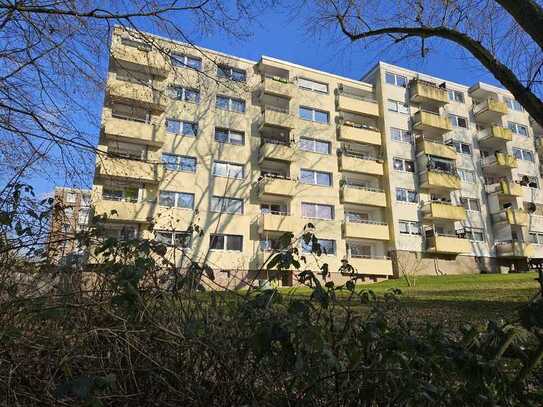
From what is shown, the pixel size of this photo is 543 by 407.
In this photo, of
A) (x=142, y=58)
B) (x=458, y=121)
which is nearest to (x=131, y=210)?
(x=142, y=58)

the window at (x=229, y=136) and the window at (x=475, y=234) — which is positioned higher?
the window at (x=229, y=136)

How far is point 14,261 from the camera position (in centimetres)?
272

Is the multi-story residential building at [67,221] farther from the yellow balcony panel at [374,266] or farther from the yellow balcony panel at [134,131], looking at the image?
the yellow balcony panel at [374,266]

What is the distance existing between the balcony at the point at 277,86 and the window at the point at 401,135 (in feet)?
27.5

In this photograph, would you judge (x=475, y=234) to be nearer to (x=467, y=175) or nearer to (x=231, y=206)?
(x=467, y=175)

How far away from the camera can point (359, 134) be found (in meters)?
28.2

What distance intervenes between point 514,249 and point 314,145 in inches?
655

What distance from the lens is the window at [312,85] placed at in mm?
28953

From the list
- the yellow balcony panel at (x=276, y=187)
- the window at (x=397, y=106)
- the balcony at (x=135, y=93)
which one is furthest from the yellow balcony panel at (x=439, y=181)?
the balcony at (x=135, y=93)

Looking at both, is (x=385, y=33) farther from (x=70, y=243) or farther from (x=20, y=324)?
(x=20, y=324)

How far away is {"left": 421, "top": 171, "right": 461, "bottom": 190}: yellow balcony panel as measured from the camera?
28.0 m

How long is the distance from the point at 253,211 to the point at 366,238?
7895 mm

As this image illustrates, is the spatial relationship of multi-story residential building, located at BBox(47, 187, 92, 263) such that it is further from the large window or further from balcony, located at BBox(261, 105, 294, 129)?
balcony, located at BBox(261, 105, 294, 129)

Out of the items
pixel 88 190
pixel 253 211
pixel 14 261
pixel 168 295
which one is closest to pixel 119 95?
pixel 88 190
